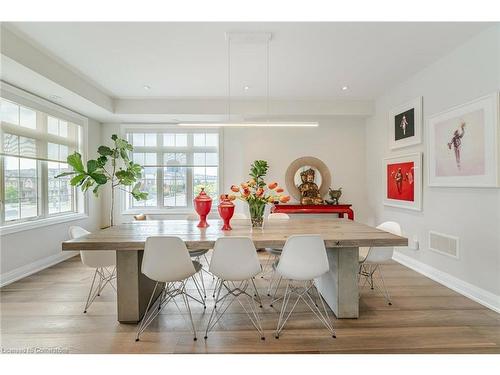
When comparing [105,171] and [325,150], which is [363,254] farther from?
[105,171]

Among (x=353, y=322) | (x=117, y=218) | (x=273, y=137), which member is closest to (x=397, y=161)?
(x=273, y=137)

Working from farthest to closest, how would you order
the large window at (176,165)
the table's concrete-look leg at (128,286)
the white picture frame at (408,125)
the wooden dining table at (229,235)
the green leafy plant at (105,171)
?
the large window at (176,165), the green leafy plant at (105,171), the white picture frame at (408,125), the table's concrete-look leg at (128,286), the wooden dining table at (229,235)

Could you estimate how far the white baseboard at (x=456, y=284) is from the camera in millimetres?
2535

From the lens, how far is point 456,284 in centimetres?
295

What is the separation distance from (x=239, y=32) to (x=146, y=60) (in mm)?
1273

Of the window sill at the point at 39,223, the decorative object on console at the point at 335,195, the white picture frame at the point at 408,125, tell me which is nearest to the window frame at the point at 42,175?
the window sill at the point at 39,223

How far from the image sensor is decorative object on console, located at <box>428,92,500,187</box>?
98.2 inches

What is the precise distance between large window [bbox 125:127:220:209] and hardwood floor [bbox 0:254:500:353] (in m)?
2.72

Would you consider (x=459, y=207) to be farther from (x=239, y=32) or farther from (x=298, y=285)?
(x=239, y=32)

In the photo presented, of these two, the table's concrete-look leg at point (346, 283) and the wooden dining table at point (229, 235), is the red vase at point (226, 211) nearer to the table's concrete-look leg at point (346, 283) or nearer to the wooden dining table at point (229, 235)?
the wooden dining table at point (229, 235)

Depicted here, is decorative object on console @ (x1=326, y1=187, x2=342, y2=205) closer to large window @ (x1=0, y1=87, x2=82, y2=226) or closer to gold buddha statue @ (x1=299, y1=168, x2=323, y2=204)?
gold buddha statue @ (x1=299, y1=168, x2=323, y2=204)

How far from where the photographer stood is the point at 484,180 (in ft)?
8.43

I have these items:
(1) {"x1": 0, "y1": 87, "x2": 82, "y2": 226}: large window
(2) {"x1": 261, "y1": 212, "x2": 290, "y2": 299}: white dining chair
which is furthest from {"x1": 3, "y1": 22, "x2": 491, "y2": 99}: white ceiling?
(2) {"x1": 261, "y1": 212, "x2": 290, "y2": 299}: white dining chair

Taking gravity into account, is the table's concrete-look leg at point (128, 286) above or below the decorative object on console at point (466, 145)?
below
